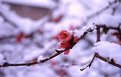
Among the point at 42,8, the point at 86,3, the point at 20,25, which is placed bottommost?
the point at 42,8

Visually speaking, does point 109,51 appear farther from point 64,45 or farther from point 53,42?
point 53,42

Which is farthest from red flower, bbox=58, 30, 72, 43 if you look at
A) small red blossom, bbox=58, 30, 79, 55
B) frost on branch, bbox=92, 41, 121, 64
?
frost on branch, bbox=92, 41, 121, 64

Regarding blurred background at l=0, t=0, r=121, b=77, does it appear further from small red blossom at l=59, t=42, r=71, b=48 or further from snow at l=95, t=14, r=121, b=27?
small red blossom at l=59, t=42, r=71, b=48

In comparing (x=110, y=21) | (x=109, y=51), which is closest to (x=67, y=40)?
(x=109, y=51)

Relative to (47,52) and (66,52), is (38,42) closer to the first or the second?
(47,52)

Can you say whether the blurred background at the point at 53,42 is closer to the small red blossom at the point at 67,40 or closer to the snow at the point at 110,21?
the snow at the point at 110,21

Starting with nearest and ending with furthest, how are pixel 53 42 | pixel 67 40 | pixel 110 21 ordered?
pixel 67 40
pixel 110 21
pixel 53 42

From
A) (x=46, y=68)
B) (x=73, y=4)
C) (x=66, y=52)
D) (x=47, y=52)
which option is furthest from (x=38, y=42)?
(x=66, y=52)
